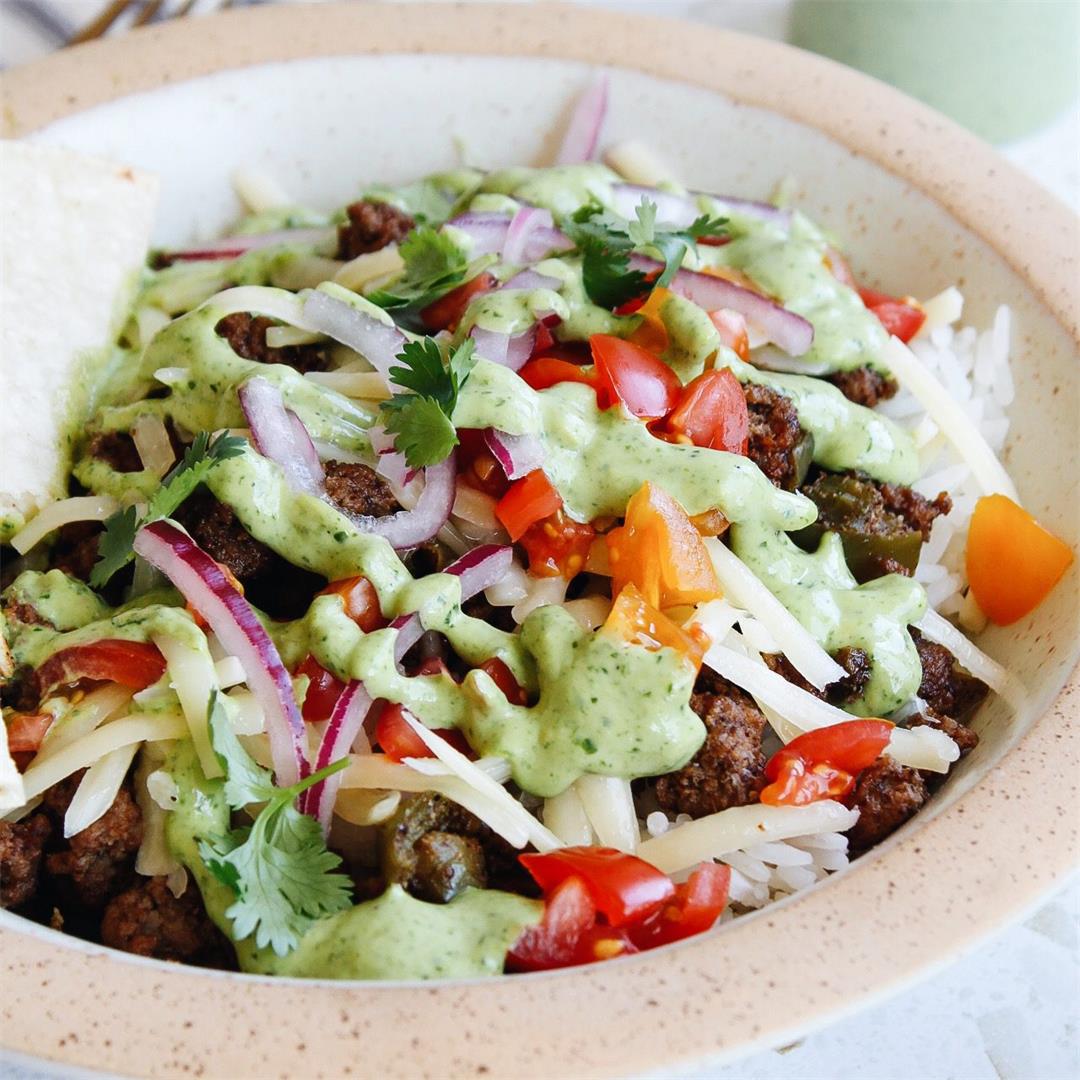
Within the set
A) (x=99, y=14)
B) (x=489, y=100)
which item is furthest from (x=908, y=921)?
(x=99, y=14)

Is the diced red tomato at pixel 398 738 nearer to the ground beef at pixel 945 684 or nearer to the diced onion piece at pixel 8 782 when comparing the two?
the diced onion piece at pixel 8 782

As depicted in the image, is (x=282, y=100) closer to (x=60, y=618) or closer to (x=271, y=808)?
(x=60, y=618)

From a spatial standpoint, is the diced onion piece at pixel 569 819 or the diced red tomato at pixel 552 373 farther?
the diced red tomato at pixel 552 373

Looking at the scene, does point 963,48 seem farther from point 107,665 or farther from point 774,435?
point 107,665

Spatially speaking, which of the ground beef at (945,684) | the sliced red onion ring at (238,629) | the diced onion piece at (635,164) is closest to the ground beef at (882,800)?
the ground beef at (945,684)

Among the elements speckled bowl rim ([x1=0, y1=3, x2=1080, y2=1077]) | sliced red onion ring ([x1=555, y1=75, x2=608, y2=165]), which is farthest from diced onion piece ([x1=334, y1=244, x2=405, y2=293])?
speckled bowl rim ([x1=0, y1=3, x2=1080, y2=1077])

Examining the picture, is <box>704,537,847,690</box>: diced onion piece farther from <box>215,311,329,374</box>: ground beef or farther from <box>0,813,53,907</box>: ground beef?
<box>0,813,53,907</box>: ground beef

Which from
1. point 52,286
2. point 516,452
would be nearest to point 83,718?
point 516,452
